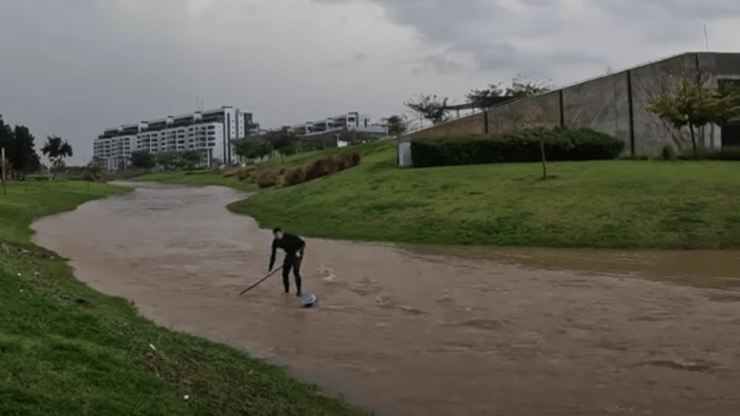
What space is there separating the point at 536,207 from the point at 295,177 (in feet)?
103

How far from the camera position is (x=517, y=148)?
41.3m

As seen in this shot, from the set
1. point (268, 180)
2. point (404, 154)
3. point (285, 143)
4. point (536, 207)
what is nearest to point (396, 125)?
point (285, 143)

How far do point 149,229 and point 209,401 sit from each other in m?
27.9

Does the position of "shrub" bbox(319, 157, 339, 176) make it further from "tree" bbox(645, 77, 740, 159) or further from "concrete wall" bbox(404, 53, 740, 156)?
"tree" bbox(645, 77, 740, 159)

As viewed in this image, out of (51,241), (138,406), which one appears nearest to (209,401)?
(138,406)

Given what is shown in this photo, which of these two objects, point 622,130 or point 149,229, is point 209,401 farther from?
point 622,130

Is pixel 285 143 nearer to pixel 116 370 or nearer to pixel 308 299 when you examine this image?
pixel 308 299

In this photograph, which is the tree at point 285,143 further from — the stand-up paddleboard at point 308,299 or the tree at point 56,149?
the stand-up paddleboard at point 308,299

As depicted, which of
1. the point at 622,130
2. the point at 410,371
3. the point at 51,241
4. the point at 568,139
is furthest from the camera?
the point at 622,130

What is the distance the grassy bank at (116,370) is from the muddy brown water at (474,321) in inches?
38.7

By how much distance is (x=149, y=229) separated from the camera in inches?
1308

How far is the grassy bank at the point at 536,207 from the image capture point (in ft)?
75.8

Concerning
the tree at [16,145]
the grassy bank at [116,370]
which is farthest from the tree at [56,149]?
the grassy bank at [116,370]

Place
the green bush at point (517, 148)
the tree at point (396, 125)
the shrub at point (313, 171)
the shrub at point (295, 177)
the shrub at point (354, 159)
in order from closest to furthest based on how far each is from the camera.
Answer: the green bush at point (517, 148) → the shrub at point (354, 159) → the shrub at point (313, 171) → the shrub at point (295, 177) → the tree at point (396, 125)
